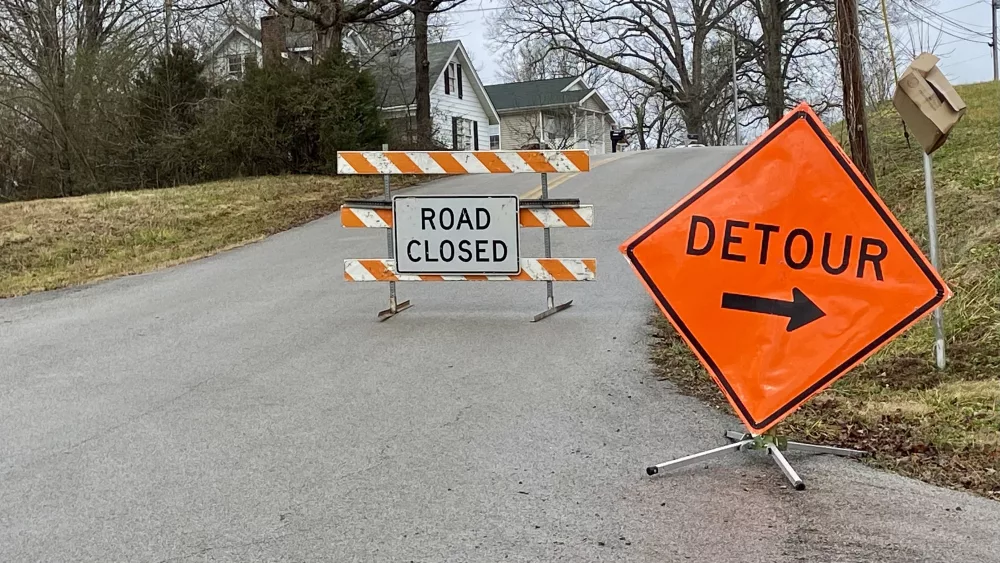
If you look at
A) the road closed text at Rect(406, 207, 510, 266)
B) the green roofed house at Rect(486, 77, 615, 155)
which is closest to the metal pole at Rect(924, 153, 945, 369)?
the road closed text at Rect(406, 207, 510, 266)

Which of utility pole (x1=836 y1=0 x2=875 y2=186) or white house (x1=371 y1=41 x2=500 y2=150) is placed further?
white house (x1=371 y1=41 x2=500 y2=150)

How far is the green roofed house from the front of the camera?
176 feet

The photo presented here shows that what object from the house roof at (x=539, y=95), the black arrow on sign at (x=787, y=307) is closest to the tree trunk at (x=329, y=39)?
the black arrow on sign at (x=787, y=307)

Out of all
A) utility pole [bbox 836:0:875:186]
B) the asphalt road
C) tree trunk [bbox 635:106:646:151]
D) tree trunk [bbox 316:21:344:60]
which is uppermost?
tree trunk [bbox 316:21:344:60]

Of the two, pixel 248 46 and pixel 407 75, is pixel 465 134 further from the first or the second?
pixel 248 46

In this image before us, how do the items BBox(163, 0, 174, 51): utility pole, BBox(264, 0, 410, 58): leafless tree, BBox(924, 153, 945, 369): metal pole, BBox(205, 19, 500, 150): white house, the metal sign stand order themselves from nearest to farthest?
the metal sign stand < BBox(924, 153, 945, 369): metal pole < BBox(264, 0, 410, 58): leafless tree < BBox(163, 0, 174, 51): utility pole < BBox(205, 19, 500, 150): white house

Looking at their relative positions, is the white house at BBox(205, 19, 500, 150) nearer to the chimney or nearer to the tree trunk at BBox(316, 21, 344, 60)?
the chimney

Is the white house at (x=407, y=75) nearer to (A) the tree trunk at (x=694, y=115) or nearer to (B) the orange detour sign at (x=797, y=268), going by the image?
(A) the tree trunk at (x=694, y=115)

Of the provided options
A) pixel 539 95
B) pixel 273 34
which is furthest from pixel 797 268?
pixel 539 95

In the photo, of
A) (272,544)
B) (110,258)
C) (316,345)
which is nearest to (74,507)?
(272,544)

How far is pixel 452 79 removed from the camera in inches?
1706

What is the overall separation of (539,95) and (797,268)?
166 feet

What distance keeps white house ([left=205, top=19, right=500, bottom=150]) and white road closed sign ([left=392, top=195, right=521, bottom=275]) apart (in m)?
21.5

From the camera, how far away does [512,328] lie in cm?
834
